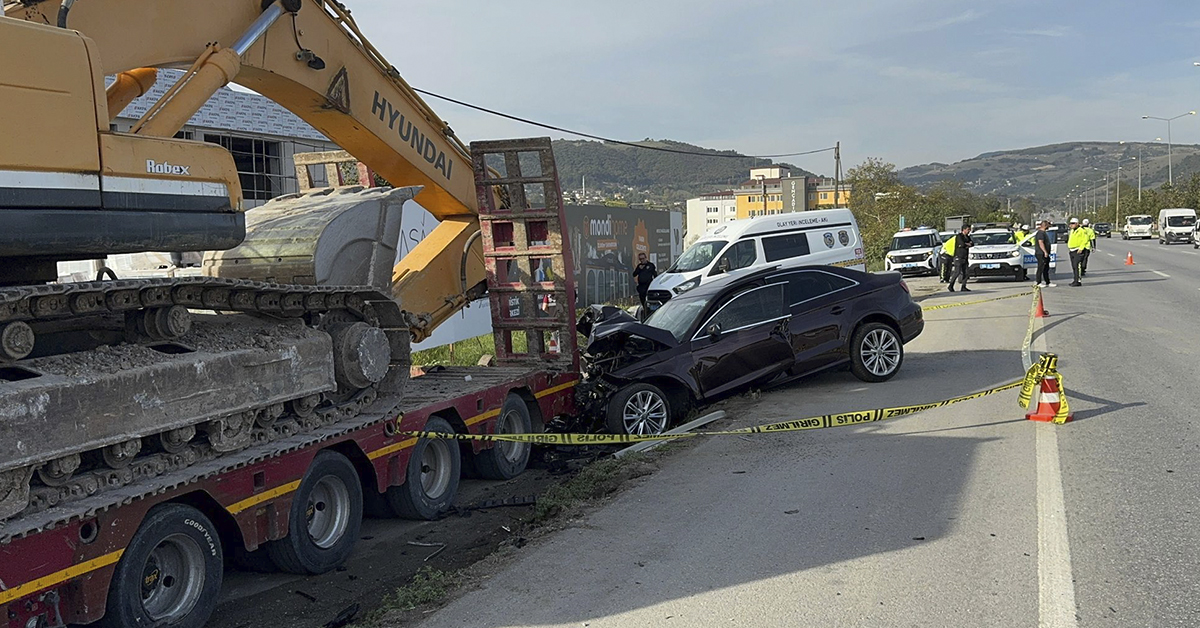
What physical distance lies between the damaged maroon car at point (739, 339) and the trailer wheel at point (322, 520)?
363 cm

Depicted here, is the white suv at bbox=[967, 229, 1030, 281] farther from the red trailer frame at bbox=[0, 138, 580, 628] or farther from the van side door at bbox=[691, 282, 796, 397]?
the red trailer frame at bbox=[0, 138, 580, 628]

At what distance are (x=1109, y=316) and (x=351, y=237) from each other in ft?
49.5

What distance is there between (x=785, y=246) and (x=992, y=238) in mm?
13121

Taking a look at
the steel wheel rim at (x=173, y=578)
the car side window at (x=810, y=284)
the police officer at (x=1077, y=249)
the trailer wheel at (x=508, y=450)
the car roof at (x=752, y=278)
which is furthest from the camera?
the police officer at (x=1077, y=249)

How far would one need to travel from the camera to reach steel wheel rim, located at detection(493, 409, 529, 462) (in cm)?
915

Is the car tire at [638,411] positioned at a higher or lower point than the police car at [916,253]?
lower

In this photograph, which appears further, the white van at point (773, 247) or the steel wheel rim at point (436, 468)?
the white van at point (773, 247)

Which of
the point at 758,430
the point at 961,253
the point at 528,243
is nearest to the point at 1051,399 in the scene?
the point at 758,430

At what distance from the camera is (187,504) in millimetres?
5598

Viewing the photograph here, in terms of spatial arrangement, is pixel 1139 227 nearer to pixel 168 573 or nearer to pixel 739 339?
pixel 739 339

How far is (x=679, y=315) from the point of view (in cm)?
1135

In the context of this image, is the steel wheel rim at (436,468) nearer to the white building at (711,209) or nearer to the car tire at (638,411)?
the car tire at (638,411)

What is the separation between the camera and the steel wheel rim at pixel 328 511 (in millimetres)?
6586

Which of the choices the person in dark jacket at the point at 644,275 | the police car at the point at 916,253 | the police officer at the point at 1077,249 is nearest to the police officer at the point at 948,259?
the police officer at the point at 1077,249
